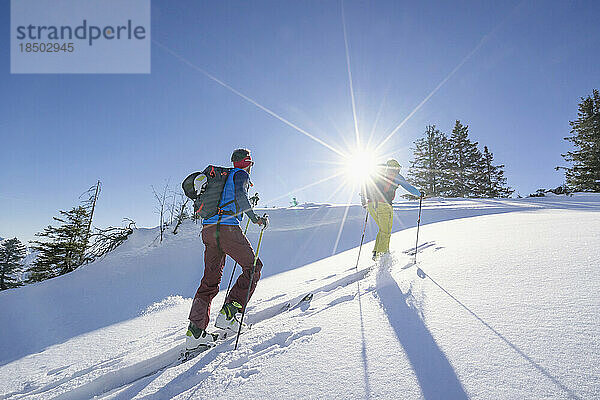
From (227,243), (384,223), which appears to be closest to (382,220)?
(384,223)

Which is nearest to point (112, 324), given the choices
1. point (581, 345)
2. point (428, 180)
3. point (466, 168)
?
point (581, 345)

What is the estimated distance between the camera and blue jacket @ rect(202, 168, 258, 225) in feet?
10.3

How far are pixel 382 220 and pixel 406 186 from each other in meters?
0.97

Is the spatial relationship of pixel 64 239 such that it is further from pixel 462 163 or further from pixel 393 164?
pixel 462 163

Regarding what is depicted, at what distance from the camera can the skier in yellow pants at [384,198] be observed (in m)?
5.27

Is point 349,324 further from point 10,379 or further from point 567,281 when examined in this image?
point 10,379

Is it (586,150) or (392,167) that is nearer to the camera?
(392,167)

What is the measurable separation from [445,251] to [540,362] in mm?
3499

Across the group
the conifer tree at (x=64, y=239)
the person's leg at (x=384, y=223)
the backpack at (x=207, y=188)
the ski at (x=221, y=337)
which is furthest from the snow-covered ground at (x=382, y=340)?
the conifer tree at (x=64, y=239)

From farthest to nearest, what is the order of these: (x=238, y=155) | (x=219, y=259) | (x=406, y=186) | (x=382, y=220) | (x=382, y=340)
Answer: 1. (x=382, y=220)
2. (x=406, y=186)
3. (x=238, y=155)
4. (x=219, y=259)
5. (x=382, y=340)

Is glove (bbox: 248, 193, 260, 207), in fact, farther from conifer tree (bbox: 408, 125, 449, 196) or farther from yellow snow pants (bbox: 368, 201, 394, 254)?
conifer tree (bbox: 408, 125, 449, 196)

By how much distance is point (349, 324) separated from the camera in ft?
8.02

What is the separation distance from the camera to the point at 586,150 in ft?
86.7

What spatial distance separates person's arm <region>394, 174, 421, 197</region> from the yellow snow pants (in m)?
0.58
